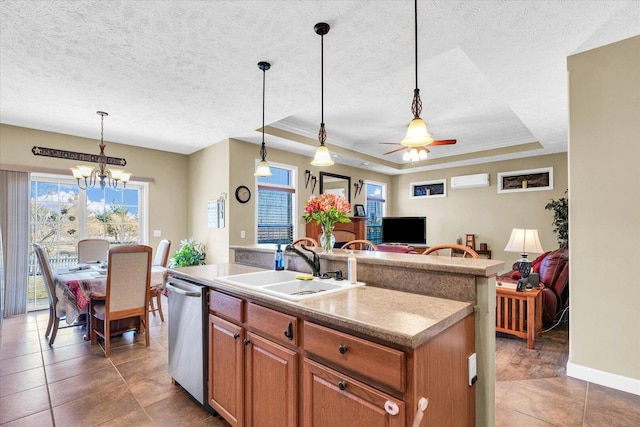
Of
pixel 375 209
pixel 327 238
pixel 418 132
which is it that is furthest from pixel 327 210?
pixel 375 209

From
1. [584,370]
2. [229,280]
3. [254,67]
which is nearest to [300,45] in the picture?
[254,67]

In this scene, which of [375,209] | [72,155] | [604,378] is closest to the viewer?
[604,378]

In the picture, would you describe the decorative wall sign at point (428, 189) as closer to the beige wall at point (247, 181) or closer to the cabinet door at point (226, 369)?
the beige wall at point (247, 181)


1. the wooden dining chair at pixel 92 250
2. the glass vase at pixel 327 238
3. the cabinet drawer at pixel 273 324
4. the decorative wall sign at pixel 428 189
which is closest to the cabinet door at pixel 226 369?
the cabinet drawer at pixel 273 324

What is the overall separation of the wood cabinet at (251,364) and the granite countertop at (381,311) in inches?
3.4

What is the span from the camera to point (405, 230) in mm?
7336

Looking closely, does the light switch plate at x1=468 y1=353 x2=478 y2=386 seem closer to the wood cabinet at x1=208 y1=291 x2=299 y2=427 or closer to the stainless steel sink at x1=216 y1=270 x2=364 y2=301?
the stainless steel sink at x1=216 y1=270 x2=364 y2=301

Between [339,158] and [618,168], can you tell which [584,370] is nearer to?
[618,168]

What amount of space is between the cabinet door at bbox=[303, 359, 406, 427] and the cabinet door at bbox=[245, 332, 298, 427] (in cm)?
9

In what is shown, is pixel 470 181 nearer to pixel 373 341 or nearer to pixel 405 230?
pixel 405 230

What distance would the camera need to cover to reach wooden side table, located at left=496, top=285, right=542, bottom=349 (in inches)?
122

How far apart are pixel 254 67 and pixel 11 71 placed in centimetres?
214

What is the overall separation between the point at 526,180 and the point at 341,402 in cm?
632

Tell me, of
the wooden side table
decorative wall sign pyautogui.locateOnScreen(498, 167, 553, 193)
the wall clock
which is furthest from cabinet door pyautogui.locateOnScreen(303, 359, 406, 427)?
decorative wall sign pyautogui.locateOnScreen(498, 167, 553, 193)
